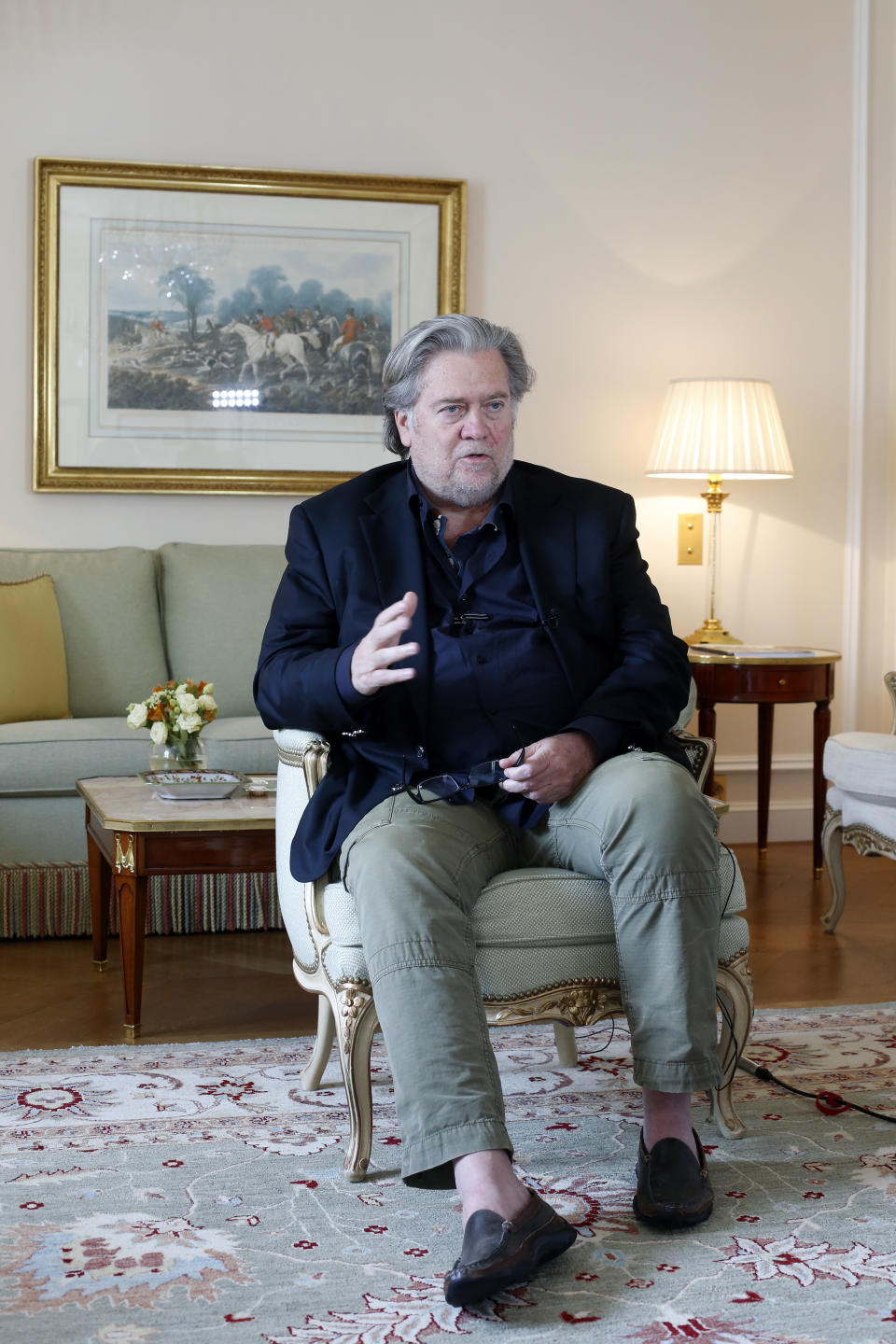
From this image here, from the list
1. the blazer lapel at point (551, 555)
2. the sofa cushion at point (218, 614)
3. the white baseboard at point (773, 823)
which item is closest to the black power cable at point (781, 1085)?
the blazer lapel at point (551, 555)

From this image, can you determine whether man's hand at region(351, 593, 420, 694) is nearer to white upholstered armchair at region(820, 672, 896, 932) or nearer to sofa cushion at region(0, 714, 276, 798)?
sofa cushion at region(0, 714, 276, 798)

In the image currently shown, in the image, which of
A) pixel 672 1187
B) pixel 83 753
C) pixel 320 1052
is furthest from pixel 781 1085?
pixel 83 753

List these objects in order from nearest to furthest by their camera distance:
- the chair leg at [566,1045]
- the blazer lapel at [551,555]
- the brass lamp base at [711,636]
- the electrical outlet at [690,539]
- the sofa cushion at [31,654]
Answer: the blazer lapel at [551,555]
the chair leg at [566,1045]
the sofa cushion at [31,654]
the brass lamp base at [711,636]
the electrical outlet at [690,539]

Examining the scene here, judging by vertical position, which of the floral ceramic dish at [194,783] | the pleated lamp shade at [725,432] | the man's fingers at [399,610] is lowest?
the floral ceramic dish at [194,783]

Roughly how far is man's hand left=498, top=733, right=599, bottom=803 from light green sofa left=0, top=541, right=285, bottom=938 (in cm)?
150

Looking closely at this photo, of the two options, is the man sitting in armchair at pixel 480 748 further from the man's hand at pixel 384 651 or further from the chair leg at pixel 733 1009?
the chair leg at pixel 733 1009

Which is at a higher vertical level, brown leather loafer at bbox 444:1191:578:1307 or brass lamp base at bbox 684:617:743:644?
brass lamp base at bbox 684:617:743:644

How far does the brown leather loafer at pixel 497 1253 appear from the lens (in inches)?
59.7

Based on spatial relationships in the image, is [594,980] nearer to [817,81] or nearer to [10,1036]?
[10,1036]

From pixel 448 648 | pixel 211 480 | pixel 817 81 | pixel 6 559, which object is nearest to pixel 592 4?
pixel 817 81

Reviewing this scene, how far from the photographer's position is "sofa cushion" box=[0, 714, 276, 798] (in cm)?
329

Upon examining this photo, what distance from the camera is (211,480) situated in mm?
4207

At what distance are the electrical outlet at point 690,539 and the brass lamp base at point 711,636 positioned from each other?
222 millimetres

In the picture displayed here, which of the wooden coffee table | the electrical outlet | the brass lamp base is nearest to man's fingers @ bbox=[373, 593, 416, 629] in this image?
the wooden coffee table
